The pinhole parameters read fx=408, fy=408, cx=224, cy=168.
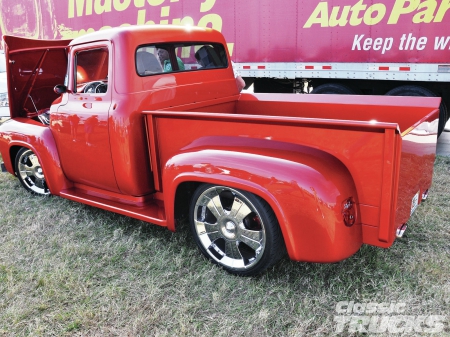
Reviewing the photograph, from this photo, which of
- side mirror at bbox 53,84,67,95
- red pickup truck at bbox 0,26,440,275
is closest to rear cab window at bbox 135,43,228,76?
red pickup truck at bbox 0,26,440,275

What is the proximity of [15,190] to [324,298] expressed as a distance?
377 centimetres

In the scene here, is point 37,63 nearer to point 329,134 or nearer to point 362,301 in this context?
point 329,134

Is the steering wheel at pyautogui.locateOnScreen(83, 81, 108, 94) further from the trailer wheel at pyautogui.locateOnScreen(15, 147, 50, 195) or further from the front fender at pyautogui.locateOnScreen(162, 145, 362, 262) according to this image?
the front fender at pyautogui.locateOnScreen(162, 145, 362, 262)

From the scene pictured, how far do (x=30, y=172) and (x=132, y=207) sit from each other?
1.73 meters

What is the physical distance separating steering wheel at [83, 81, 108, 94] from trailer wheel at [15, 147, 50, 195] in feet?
3.23

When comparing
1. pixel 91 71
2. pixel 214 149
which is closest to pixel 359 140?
pixel 214 149

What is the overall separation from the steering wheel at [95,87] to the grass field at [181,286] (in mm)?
1308

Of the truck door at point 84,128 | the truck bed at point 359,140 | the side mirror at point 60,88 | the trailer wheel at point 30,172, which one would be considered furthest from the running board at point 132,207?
the side mirror at point 60,88

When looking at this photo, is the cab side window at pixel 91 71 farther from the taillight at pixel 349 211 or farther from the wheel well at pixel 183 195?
the taillight at pixel 349 211

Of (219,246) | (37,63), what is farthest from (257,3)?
(219,246)

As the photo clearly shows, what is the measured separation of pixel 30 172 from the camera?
4469mm

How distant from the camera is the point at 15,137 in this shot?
4277 mm

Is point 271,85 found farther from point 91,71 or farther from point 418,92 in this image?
point 91,71

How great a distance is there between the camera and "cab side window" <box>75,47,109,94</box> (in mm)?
3785
